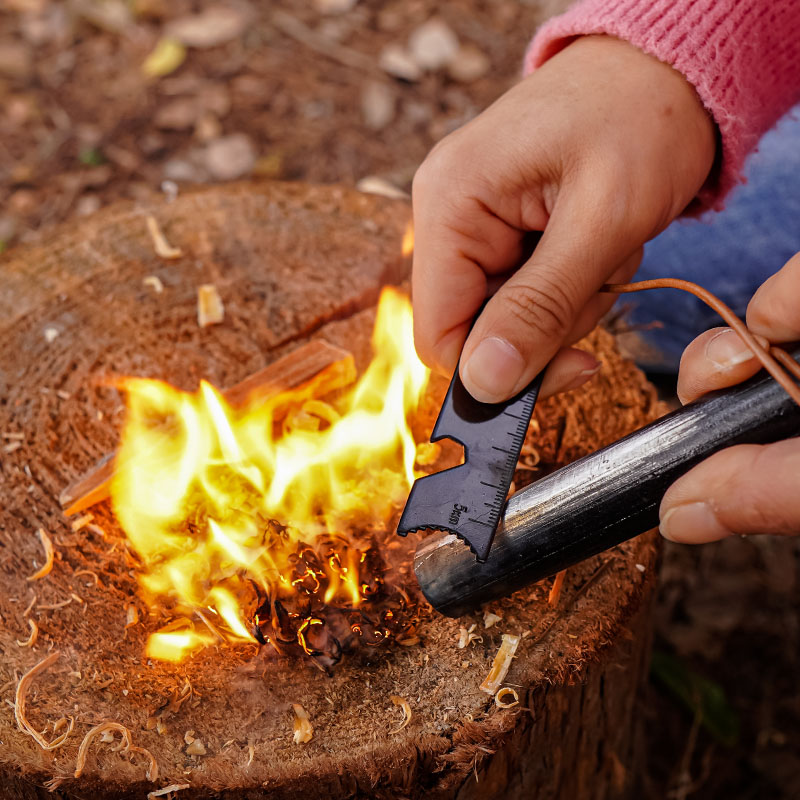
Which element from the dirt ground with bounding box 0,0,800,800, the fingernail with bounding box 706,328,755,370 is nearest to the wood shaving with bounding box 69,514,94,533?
the fingernail with bounding box 706,328,755,370

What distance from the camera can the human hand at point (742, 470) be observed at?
1126mm

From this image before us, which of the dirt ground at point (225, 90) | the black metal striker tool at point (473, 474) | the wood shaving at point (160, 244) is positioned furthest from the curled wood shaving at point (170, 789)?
the dirt ground at point (225, 90)

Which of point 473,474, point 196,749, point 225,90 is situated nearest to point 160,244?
point 473,474

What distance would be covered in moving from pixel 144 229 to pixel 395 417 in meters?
0.93

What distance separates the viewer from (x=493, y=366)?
1.40 metres

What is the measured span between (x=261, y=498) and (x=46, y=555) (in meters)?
0.42

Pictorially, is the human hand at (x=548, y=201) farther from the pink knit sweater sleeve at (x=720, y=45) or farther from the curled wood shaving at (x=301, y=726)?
the curled wood shaving at (x=301, y=726)

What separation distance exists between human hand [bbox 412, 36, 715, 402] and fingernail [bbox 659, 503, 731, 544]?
0.36 meters

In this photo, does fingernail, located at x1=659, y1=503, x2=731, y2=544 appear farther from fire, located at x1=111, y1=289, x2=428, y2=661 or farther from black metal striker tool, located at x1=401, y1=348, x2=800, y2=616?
fire, located at x1=111, y1=289, x2=428, y2=661

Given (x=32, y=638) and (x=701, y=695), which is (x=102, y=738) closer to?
(x=32, y=638)

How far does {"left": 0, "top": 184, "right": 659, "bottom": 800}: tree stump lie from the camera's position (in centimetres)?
133

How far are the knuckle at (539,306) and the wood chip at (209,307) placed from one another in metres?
0.83

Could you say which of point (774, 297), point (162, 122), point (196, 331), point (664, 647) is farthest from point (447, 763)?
point (162, 122)

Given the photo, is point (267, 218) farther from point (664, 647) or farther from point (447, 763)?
point (664, 647)
